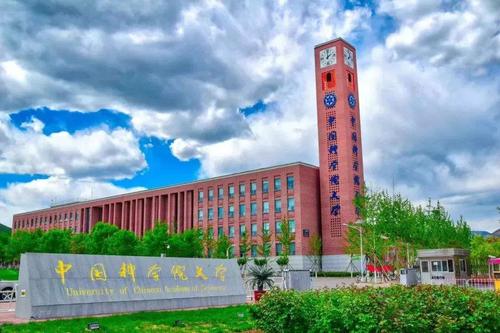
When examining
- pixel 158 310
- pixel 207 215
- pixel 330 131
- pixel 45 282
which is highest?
pixel 330 131

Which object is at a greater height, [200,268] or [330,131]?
[330,131]

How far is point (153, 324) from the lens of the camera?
1527cm

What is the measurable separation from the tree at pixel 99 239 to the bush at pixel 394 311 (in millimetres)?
56402

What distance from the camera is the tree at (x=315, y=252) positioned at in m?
60.4

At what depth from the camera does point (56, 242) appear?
63906 millimetres

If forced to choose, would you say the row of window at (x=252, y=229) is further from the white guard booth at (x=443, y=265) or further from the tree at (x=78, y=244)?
the white guard booth at (x=443, y=265)

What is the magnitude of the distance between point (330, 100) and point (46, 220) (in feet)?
222

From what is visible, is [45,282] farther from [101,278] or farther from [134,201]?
[134,201]

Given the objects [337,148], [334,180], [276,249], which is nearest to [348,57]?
[337,148]

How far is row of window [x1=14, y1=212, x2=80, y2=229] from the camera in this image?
96.1 metres

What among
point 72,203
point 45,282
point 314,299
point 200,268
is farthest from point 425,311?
point 72,203

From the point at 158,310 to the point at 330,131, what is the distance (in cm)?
4483

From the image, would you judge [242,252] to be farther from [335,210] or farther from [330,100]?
[330,100]

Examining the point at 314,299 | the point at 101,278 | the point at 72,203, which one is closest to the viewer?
the point at 314,299
